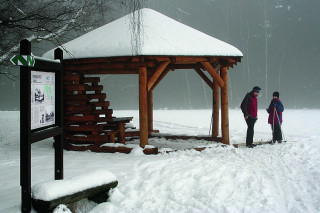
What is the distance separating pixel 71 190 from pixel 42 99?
1090mm

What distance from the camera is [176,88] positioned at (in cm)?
5503

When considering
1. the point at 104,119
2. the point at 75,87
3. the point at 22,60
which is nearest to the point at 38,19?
the point at 75,87

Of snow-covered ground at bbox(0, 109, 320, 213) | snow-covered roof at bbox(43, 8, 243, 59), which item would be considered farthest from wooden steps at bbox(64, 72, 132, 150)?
snow-covered roof at bbox(43, 8, 243, 59)

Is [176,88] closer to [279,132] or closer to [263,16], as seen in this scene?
[263,16]

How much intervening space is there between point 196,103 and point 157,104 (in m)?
6.96

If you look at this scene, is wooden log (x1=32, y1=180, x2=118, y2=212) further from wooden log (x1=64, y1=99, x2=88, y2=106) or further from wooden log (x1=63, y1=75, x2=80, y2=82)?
wooden log (x1=63, y1=75, x2=80, y2=82)

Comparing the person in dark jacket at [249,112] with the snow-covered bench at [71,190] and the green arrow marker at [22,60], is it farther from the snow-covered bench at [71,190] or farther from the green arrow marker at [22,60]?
the green arrow marker at [22,60]

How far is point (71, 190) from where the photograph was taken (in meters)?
3.30

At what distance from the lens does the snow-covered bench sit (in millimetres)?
3074

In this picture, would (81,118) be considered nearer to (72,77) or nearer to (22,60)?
(72,77)

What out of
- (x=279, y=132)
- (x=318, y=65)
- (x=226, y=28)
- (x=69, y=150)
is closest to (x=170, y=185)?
(x=69, y=150)

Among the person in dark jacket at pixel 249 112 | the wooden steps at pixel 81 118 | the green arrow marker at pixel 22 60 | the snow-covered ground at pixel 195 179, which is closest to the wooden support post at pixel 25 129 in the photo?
the green arrow marker at pixel 22 60

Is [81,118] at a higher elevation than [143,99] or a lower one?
lower

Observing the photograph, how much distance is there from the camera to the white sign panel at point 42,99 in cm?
329
